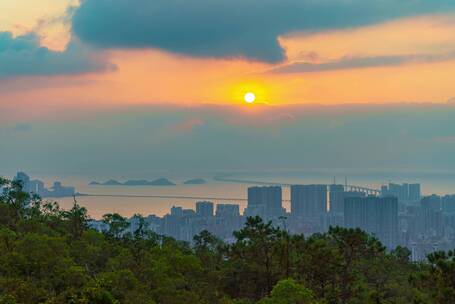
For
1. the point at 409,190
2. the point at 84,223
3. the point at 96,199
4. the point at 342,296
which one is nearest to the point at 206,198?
the point at 96,199

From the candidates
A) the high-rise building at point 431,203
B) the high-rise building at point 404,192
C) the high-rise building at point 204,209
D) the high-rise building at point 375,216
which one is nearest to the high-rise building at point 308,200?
the high-rise building at point 375,216

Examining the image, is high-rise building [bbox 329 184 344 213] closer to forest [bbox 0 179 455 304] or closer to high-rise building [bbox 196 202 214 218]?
high-rise building [bbox 196 202 214 218]

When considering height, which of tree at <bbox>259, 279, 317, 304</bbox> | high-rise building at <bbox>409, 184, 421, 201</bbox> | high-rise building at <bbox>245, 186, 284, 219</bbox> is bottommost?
tree at <bbox>259, 279, 317, 304</bbox>

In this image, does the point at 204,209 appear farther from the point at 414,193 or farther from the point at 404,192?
the point at 414,193

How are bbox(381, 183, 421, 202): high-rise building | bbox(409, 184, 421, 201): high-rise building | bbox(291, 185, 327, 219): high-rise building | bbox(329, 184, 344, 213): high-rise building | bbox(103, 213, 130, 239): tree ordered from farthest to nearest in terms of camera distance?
bbox(381, 183, 421, 202): high-rise building → bbox(409, 184, 421, 201): high-rise building → bbox(329, 184, 344, 213): high-rise building → bbox(291, 185, 327, 219): high-rise building → bbox(103, 213, 130, 239): tree

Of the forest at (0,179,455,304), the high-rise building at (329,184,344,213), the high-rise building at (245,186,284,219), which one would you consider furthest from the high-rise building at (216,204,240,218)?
the forest at (0,179,455,304)
